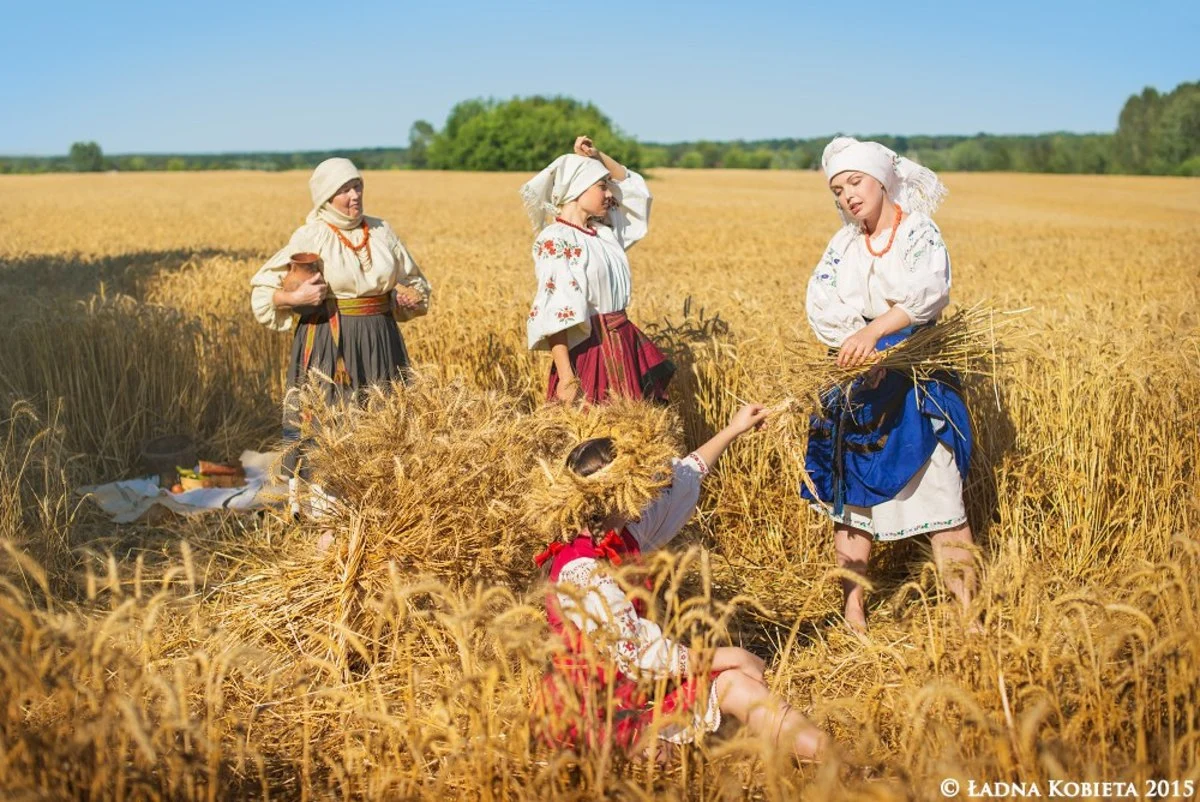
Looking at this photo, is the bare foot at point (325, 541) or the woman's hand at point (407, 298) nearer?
the bare foot at point (325, 541)

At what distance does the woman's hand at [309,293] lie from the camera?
378 centimetres

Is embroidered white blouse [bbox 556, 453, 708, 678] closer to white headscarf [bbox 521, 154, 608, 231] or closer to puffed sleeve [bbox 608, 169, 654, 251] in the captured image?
white headscarf [bbox 521, 154, 608, 231]

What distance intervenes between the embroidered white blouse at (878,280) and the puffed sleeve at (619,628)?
3.71ft

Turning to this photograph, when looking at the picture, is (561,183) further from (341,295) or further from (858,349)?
Answer: (858,349)

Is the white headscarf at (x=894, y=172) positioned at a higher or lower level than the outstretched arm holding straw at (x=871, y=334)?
higher

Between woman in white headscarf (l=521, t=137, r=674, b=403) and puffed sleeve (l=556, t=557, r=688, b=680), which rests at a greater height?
woman in white headscarf (l=521, t=137, r=674, b=403)

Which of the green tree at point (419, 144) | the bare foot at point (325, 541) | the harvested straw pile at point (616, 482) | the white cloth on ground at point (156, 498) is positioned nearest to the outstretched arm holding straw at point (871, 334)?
the harvested straw pile at point (616, 482)

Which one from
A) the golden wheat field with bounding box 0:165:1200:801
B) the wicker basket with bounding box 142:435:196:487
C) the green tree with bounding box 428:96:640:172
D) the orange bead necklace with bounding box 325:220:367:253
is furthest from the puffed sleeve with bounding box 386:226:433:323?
the green tree with bounding box 428:96:640:172

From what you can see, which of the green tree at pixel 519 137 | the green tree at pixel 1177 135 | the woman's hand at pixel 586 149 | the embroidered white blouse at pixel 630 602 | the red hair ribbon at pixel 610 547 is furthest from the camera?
the green tree at pixel 519 137

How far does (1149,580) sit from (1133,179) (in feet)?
138

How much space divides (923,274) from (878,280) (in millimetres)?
142

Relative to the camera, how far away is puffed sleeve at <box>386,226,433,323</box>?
4.11 metres

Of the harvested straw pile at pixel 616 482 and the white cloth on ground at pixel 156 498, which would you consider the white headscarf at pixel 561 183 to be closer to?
the harvested straw pile at pixel 616 482

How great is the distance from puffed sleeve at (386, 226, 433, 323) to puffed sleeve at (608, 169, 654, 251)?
2.57ft
